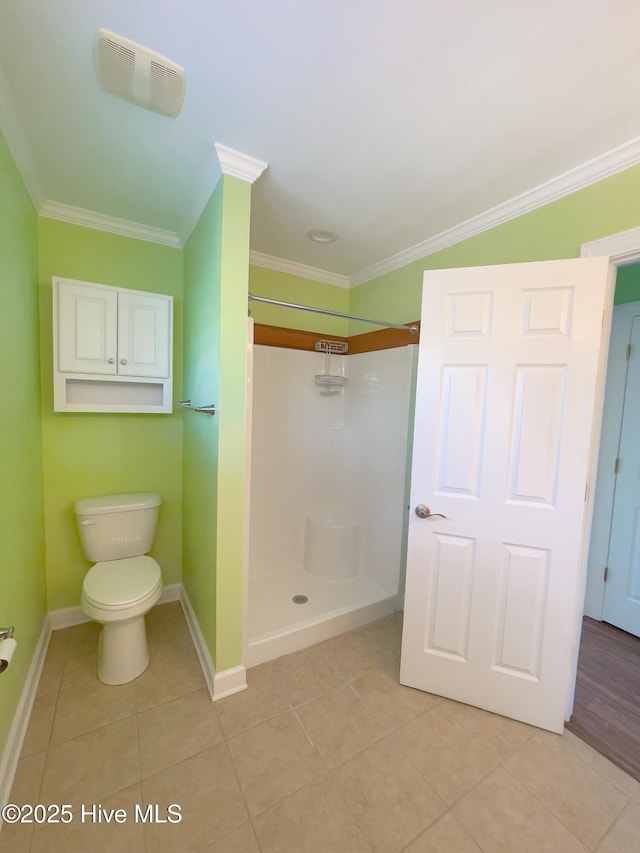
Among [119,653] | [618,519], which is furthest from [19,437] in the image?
[618,519]

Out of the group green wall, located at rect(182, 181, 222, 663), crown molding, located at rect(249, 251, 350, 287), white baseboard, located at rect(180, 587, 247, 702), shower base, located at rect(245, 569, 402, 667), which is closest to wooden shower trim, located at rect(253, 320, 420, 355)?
crown molding, located at rect(249, 251, 350, 287)

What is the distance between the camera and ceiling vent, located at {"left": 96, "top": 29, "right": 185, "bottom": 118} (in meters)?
1.01

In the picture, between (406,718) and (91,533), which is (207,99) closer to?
(91,533)

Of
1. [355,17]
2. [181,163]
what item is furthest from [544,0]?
[181,163]

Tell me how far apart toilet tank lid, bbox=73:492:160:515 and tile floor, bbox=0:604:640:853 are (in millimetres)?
790

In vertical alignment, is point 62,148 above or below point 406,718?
above

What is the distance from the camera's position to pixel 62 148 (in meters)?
1.44

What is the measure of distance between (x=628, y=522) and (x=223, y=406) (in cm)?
264

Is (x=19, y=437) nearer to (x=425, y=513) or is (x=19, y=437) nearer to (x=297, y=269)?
(x=425, y=513)

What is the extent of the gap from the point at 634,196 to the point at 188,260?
2.18 m

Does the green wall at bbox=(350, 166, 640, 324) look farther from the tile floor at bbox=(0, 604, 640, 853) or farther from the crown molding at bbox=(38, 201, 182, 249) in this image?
the tile floor at bbox=(0, 604, 640, 853)

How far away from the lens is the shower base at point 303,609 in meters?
1.87

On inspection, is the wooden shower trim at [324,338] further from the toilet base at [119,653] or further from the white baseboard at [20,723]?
the white baseboard at [20,723]

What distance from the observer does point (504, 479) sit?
1478 millimetres
